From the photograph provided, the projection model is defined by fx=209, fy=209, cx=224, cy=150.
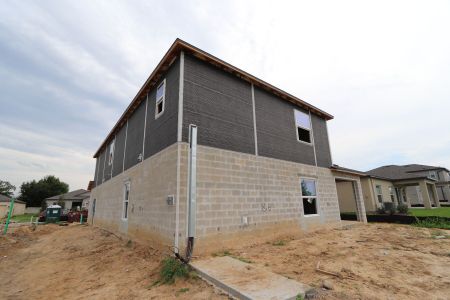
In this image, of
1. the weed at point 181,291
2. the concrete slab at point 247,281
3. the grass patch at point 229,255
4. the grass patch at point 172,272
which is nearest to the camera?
the concrete slab at point 247,281

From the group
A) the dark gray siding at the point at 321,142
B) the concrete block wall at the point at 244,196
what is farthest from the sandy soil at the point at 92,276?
the dark gray siding at the point at 321,142

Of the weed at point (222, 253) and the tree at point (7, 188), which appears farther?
the tree at point (7, 188)

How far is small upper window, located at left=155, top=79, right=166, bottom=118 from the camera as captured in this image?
28.3 feet

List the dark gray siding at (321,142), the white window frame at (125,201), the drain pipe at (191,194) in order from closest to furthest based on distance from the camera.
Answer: the drain pipe at (191,194)
the white window frame at (125,201)
the dark gray siding at (321,142)

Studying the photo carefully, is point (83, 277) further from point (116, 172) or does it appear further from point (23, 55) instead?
point (23, 55)

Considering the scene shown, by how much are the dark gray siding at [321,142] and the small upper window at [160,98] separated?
9.01 m

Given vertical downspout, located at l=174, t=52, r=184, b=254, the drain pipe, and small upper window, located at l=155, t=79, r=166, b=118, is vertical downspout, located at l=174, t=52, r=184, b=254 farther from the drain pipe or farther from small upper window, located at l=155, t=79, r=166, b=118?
small upper window, located at l=155, t=79, r=166, b=118

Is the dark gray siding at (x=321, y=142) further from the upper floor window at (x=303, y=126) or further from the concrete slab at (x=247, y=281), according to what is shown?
the concrete slab at (x=247, y=281)

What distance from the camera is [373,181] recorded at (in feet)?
66.1

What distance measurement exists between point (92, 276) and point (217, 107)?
6.80 metres

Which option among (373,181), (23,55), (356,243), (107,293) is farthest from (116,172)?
(373,181)

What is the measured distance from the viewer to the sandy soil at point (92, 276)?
459 centimetres

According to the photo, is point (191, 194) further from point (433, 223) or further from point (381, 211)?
point (381, 211)

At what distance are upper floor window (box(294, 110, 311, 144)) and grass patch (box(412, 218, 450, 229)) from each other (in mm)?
8006
